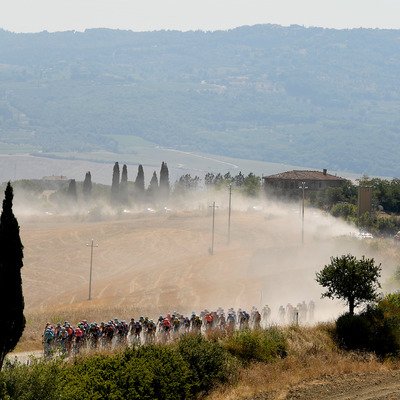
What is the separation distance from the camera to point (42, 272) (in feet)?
249

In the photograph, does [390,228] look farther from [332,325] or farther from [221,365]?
[221,365]

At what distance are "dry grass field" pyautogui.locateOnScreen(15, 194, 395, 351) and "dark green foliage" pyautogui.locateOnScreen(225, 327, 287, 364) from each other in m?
10.6

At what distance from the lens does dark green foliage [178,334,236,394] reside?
2439 cm

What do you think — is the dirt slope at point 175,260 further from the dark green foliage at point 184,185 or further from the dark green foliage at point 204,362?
the dark green foliage at point 184,185

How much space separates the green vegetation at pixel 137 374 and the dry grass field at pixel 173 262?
10883mm

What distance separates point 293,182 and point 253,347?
359 feet

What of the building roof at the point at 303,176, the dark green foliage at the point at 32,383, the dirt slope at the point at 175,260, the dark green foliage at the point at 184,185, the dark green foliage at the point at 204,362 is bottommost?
the dirt slope at the point at 175,260

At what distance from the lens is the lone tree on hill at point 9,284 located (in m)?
21.1

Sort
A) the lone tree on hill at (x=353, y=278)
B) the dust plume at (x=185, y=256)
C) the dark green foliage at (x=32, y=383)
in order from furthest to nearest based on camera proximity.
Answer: the dust plume at (x=185, y=256), the lone tree on hill at (x=353, y=278), the dark green foliage at (x=32, y=383)

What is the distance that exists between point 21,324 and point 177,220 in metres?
89.9

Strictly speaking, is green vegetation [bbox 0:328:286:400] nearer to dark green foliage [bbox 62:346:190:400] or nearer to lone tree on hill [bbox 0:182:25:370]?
dark green foliage [bbox 62:346:190:400]

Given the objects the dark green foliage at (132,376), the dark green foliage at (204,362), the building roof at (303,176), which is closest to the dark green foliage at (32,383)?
the dark green foliage at (132,376)

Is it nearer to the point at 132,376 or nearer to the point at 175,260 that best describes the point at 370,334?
the point at 132,376

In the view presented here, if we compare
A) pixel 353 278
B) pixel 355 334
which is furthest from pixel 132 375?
pixel 353 278
